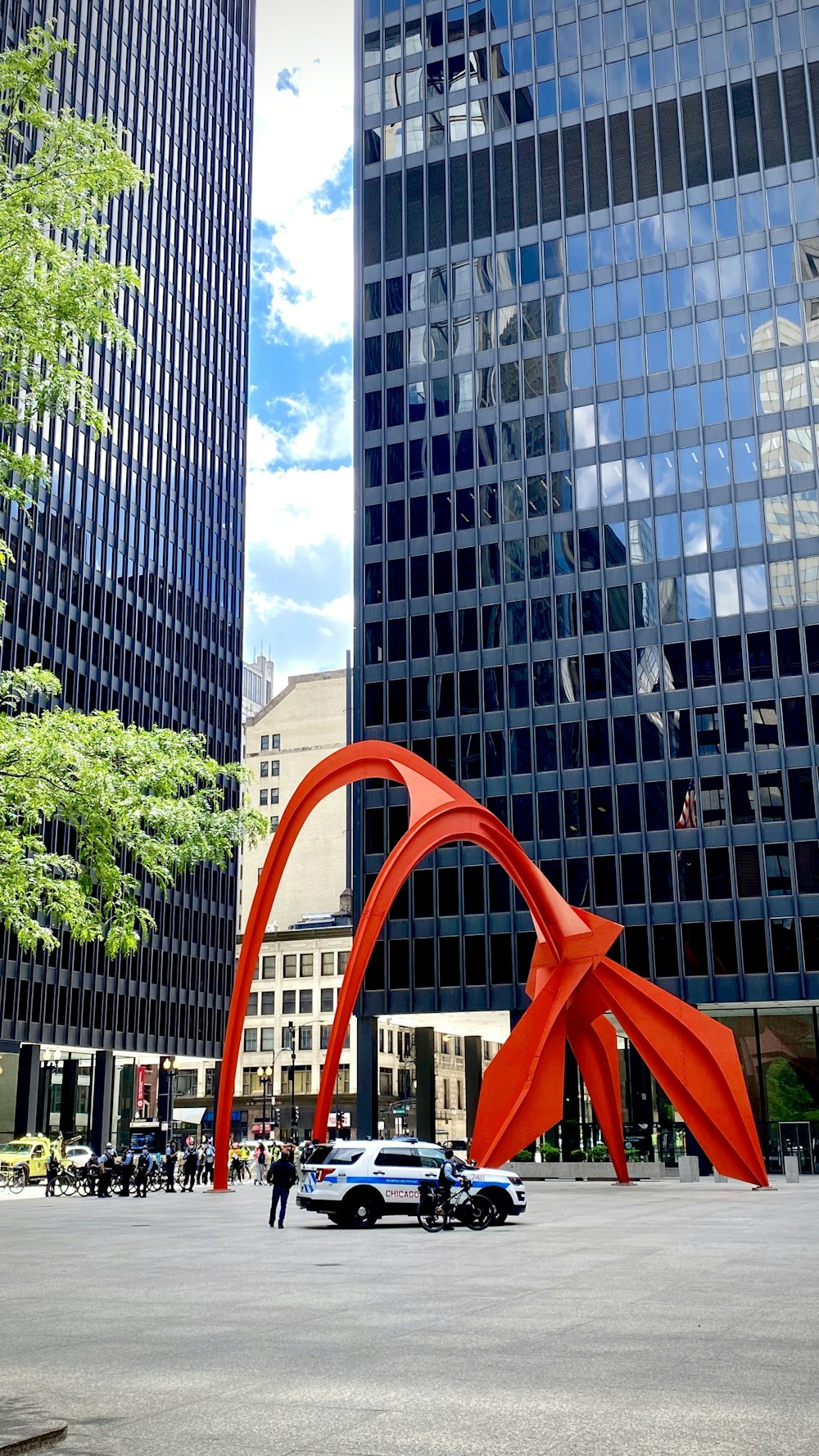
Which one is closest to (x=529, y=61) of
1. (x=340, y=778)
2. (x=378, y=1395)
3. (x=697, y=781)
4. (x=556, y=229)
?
(x=556, y=229)

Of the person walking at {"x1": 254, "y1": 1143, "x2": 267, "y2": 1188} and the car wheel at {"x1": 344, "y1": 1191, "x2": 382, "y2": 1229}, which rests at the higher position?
the car wheel at {"x1": 344, "y1": 1191, "x2": 382, "y2": 1229}

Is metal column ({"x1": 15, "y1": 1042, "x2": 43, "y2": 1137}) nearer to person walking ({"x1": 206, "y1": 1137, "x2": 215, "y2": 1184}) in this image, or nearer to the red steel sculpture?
person walking ({"x1": 206, "y1": 1137, "x2": 215, "y2": 1184})

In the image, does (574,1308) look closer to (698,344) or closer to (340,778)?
(340,778)

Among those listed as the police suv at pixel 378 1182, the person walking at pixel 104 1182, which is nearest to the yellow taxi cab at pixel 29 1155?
the person walking at pixel 104 1182

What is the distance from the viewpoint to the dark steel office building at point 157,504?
77750 mm

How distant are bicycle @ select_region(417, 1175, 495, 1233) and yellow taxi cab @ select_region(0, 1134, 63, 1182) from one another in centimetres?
2927

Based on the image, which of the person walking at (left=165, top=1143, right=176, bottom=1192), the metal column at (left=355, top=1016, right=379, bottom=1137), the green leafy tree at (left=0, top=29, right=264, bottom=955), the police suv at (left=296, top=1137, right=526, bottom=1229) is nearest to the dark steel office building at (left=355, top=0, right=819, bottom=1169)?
the metal column at (left=355, top=1016, right=379, bottom=1137)

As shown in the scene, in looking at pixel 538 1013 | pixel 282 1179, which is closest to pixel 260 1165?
pixel 538 1013

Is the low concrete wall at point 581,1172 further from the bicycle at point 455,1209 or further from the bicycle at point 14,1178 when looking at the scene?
the bicycle at point 455,1209

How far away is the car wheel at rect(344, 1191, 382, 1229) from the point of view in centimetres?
2698

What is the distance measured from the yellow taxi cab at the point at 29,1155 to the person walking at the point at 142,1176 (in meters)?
7.66

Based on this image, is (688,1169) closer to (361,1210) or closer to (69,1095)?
(361,1210)

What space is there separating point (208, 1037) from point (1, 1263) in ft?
248

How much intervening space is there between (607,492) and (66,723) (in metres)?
50.4
